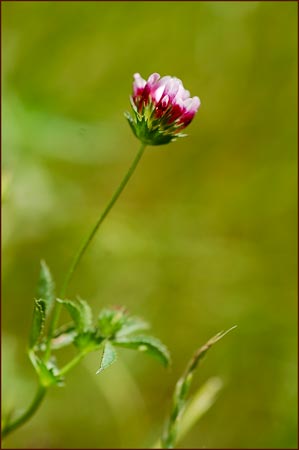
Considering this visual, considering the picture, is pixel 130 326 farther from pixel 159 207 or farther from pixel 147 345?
pixel 159 207

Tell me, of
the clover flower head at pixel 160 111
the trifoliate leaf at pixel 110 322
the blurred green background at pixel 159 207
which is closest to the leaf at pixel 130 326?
the trifoliate leaf at pixel 110 322

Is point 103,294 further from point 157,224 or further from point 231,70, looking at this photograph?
point 231,70

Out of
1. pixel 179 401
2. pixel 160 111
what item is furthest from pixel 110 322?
pixel 160 111

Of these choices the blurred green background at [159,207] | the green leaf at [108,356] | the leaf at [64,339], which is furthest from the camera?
→ the blurred green background at [159,207]

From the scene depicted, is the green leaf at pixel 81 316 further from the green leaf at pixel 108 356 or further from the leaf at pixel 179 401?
the leaf at pixel 179 401

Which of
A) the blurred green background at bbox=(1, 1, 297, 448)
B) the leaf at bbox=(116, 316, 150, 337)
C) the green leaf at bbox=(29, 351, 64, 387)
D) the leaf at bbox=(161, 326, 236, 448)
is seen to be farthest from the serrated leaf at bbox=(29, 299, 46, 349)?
the blurred green background at bbox=(1, 1, 297, 448)

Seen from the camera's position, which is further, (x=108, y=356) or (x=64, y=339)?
(x=64, y=339)

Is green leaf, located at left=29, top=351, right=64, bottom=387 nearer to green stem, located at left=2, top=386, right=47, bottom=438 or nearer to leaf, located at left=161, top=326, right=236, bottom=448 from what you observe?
green stem, located at left=2, top=386, right=47, bottom=438
